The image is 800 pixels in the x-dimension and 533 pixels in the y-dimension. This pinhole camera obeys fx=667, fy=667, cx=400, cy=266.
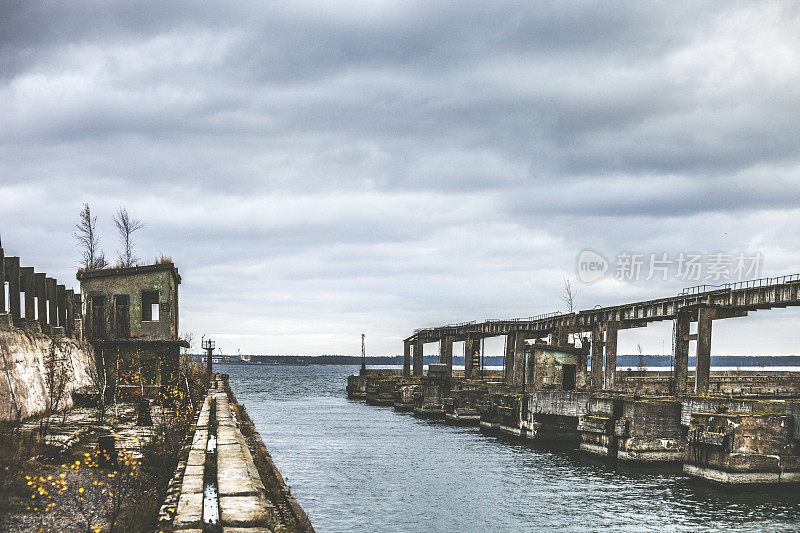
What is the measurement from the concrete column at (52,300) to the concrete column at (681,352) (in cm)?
3426

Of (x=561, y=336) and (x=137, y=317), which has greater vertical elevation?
(x=137, y=317)

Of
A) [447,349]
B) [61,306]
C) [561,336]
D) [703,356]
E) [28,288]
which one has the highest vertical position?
[28,288]

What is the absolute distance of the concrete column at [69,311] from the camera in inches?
990

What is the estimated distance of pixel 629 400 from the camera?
26.5 m

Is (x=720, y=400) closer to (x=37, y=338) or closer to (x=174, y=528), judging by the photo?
(x=174, y=528)

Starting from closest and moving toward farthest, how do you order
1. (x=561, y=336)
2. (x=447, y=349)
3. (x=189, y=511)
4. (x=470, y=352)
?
(x=189, y=511) → (x=561, y=336) → (x=470, y=352) → (x=447, y=349)

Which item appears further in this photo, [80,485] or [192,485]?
[192,485]

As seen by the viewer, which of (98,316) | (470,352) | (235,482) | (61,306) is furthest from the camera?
(470,352)

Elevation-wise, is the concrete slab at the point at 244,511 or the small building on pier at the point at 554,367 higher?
the concrete slab at the point at 244,511

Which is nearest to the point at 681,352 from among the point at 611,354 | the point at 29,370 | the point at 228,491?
the point at 611,354

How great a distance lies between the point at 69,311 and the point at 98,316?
9169 mm

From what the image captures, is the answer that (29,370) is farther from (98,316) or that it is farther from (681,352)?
(681,352)

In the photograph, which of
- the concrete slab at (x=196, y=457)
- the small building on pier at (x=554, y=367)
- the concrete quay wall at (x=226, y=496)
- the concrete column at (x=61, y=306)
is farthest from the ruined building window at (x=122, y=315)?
the small building on pier at (x=554, y=367)

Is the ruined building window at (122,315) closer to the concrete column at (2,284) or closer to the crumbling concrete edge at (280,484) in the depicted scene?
the crumbling concrete edge at (280,484)
